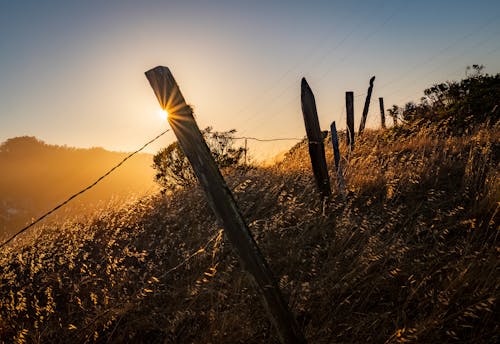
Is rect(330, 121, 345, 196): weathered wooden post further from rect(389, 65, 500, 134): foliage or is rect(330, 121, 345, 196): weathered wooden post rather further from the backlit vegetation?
rect(389, 65, 500, 134): foliage

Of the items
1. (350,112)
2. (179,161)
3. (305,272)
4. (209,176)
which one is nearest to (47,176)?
(179,161)

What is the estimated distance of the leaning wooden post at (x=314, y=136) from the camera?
3.83 metres

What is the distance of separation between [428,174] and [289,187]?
84.0 inches

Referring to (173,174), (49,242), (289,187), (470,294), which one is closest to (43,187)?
(173,174)

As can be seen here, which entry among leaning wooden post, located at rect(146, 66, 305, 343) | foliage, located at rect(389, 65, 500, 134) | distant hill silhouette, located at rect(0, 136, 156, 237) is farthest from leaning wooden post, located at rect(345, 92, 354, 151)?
distant hill silhouette, located at rect(0, 136, 156, 237)

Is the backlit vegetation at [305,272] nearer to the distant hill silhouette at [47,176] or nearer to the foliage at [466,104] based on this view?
the foliage at [466,104]

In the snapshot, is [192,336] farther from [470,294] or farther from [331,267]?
[470,294]

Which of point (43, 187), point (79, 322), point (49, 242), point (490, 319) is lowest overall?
point (490, 319)

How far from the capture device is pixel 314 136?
391 cm

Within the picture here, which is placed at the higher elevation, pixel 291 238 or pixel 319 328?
pixel 291 238

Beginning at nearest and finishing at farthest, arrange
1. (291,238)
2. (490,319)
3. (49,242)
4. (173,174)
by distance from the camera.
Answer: (490,319)
(291,238)
(49,242)
(173,174)

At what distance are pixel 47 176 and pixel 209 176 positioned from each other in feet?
154

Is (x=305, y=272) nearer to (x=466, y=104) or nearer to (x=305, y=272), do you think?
(x=305, y=272)

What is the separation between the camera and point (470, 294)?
2.19 metres
